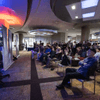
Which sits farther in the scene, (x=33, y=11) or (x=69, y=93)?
(x=33, y=11)

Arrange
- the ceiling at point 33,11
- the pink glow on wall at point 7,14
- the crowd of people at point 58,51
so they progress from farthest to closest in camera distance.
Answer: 1. the crowd of people at point 58,51
2. the pink glow on wall at point 7,14
3. the ceiling at point 33,11

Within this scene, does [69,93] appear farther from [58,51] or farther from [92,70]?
[58,51]

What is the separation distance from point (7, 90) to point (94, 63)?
269cm

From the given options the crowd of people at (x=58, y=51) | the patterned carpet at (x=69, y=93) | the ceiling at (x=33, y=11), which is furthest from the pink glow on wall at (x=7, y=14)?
Answer: the patterned carpet at (x=69, y=93)

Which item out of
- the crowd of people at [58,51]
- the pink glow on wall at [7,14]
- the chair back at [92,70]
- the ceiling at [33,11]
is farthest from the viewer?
the crowd of people at [58,51]

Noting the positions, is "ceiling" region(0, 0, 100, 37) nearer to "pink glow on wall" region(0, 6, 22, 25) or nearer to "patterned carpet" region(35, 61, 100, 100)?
"pink glow on wall" region(0, 6, 22, 25)

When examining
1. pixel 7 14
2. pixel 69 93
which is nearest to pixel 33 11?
pixel 7 14

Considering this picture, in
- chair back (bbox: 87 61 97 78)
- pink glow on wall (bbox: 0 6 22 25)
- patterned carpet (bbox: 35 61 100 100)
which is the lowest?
patterned carpet (bbox: 35 61 100 100)

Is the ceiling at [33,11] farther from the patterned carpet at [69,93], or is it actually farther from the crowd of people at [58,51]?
the patterned carpet at [69,93]

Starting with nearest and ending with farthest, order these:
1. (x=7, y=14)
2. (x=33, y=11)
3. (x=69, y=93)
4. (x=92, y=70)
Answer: (x=92, y=70), (x=69, y=93), (x=7, y=14), (x=33, y=11)

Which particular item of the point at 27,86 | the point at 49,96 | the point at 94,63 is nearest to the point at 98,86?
the point at 94,63

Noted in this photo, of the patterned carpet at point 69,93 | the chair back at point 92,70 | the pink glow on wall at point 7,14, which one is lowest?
the patterned carpet at point 69,93

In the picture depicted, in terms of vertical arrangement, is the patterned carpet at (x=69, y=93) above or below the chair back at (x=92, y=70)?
below

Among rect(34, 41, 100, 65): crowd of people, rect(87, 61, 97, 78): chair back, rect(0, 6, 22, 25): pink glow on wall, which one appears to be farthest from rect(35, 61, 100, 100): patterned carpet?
rect(0, 6, 22, 25): pink glow on wall
